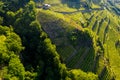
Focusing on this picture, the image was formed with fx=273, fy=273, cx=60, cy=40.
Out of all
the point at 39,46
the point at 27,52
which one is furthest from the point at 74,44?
the point at 27,52

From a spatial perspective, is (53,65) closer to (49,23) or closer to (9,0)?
(49,23)

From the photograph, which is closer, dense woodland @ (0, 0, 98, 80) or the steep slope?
dense woodland @ (0, 0, 98, 80)

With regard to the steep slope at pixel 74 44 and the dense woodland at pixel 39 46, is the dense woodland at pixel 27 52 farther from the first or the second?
the steep slope at pixel 74 44

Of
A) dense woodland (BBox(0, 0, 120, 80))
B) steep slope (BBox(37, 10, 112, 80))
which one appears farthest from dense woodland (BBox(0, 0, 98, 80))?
steep slope (BBox(37, 10, 112, 80))

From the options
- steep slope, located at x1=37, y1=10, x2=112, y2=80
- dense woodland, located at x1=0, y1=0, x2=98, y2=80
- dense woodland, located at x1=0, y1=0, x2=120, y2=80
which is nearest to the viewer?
dense woodland, located at x1=0, y1=0, x2=98, y2=80

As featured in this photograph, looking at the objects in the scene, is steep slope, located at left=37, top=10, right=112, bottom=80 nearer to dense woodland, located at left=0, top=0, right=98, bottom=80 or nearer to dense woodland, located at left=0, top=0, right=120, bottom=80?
dense woodland, located at left=0, top=0, right=120, bottom=80

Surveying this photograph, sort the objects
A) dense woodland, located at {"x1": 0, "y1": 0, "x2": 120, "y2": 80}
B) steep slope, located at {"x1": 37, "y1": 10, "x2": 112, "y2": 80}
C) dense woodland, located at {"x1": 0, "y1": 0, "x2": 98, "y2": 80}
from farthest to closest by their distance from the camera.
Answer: steep slope, located at {"x1": 37, "y1": 10, "x2": 112, "y2": 80} < dense woodland, located at {"x1": 0, "y1": 0, "x2": 120, "y2": 80} < dense woodland, located at {"x1": 0, "y1": 0, "x2": 98, "y2": 80}

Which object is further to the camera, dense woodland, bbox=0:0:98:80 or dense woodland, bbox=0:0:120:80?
dense woodland, bbox=0:0:120:80

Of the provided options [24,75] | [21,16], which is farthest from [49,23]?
[24,75]
